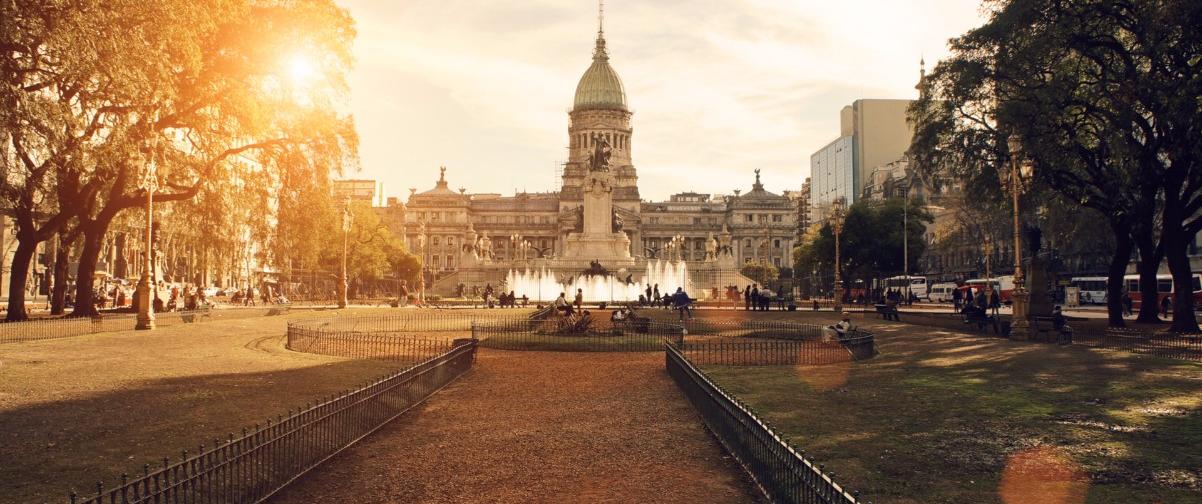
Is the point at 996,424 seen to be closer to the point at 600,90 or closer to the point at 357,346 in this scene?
the point at 357,346

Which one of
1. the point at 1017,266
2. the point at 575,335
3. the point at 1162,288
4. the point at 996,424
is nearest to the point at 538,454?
the point at 996,424

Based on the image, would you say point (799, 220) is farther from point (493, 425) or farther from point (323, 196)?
point (493, 425)

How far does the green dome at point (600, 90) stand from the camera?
498 feet

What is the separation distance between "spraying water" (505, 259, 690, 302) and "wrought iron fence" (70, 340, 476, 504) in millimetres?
46041

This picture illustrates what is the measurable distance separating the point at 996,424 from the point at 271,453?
910cm

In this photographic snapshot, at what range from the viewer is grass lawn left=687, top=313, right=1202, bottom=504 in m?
8.13

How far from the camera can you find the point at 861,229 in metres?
74.8

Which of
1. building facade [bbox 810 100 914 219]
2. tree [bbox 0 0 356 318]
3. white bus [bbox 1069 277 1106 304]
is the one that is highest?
building facade [bbox 810 100 914 219]

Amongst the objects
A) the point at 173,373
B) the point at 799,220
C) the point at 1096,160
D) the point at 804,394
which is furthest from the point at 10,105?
the point at 799,220

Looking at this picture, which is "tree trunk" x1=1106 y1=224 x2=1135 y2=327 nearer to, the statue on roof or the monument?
the monument

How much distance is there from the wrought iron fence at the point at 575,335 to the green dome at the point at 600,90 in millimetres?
124225

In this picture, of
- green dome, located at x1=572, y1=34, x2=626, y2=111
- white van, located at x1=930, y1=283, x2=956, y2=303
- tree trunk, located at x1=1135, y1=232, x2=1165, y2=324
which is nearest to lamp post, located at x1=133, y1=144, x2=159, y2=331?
tree trunk, located at x1=1135, y1=232, x2=1165, y2=324

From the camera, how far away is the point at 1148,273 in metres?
31.5

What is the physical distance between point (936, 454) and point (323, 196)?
27221 mm
